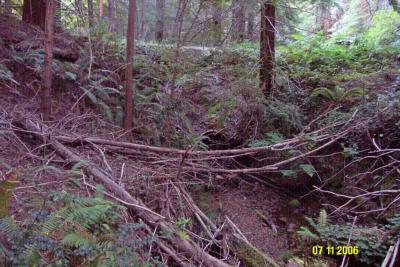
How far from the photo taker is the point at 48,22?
5.33 metres

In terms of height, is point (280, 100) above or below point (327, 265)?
above

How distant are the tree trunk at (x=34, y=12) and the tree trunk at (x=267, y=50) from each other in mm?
4785

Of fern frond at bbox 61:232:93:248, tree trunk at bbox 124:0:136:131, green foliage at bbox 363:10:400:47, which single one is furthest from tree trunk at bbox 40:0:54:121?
green foliage at bbox 363:10:400:47

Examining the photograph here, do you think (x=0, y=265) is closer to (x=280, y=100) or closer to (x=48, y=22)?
(x=48, y=22)

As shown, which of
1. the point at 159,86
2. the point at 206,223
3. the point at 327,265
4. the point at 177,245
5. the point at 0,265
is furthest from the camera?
the point at 159,86

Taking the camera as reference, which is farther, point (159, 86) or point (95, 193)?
point (159, 86)

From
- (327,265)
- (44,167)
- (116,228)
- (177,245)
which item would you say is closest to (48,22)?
(44,167)

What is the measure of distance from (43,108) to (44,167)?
181 centimetres

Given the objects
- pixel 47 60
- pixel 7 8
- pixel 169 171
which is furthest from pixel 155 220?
pixel 7 8

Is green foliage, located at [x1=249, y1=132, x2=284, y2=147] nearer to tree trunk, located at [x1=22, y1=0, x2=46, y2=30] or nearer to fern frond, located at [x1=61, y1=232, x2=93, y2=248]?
fern frond, located at [x1=61, y1=232, x2=93, y2=248]

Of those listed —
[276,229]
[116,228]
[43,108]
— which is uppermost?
[43,108]

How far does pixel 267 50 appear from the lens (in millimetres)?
7121

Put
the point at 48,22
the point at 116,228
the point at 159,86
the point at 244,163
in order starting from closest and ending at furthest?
the point at 116,228, the point at 48,22, the point at 244,163, the point at 159,86

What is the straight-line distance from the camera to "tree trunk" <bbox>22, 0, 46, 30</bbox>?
790 centimetres
